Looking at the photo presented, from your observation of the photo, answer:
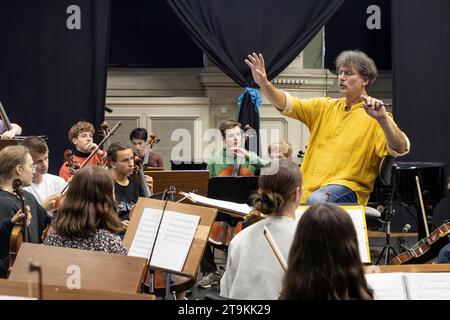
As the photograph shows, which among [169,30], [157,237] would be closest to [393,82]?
[169,30]

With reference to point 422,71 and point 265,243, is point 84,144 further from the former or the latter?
point 422,71

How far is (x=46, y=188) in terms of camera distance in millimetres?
5129

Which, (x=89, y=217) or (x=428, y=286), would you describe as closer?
(x=428, y=286)

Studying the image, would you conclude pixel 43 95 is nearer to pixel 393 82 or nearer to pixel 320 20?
pixel 320 20

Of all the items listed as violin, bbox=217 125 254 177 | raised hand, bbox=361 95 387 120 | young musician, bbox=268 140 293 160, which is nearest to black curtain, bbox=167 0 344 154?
young musician, bbox=268 140 293 160

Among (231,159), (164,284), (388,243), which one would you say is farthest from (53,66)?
(164,284)

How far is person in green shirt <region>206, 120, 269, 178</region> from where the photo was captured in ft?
20.6

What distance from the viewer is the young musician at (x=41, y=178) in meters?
4.93

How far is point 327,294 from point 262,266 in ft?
2.60

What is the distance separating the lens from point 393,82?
27.7ft

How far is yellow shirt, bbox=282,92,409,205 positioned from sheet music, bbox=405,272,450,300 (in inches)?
51.4

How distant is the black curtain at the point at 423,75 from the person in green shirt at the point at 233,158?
2.63 metres

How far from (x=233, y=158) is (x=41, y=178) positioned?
1.80m
